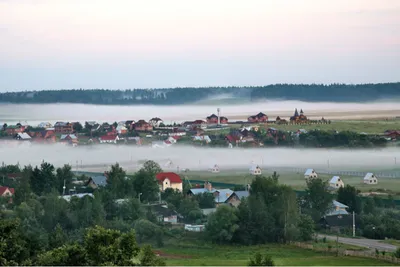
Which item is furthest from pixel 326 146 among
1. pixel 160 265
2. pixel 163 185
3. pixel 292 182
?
pixel 160 265

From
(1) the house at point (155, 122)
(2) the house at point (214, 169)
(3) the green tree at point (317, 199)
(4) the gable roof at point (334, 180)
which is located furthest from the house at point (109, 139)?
(3) the green tree at point (317, 199)

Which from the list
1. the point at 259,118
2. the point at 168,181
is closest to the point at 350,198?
the point at 168,181

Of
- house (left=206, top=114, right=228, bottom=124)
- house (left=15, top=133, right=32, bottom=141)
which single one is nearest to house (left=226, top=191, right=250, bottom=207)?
house (left=15, top=133, right=32, bottom=141)

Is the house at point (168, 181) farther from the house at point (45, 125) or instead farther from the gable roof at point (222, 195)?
the house at point (45, 125)

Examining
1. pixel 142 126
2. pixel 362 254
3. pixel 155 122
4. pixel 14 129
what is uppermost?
pixel 155 122

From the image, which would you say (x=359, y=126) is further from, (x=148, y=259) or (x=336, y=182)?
(x=148, y=259)

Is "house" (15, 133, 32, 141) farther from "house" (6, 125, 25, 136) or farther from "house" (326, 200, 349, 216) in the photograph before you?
"house" (326, 200, 349, 216)
